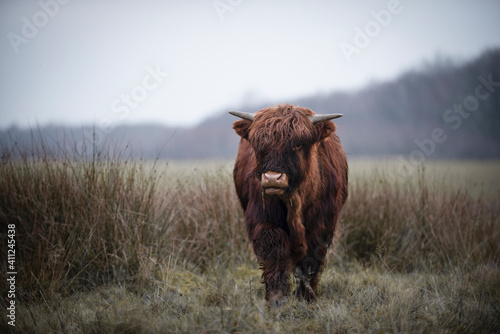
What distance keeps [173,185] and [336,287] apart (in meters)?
3.34

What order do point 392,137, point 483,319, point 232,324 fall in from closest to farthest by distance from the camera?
1. point 232,324
2. point 483,319
3. point 392,137

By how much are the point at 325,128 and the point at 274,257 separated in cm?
150

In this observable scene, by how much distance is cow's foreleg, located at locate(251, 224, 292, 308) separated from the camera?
3.97 metres

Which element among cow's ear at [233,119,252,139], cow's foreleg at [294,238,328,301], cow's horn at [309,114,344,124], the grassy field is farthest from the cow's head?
the grassy field

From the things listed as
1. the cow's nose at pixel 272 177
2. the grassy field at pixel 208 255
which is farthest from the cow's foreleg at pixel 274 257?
the cow's nose at pixel 272 177

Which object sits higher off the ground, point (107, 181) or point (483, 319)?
point (107, 181)

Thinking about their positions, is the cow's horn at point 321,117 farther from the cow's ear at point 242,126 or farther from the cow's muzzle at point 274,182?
the cow's muzzle at point 274,182

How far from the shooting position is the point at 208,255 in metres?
6.11

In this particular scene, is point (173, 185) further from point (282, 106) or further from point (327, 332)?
point (327, 332)

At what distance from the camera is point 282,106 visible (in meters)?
4.15

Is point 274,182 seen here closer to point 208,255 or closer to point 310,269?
point 310,269

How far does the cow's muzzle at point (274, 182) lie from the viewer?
3.48 metres

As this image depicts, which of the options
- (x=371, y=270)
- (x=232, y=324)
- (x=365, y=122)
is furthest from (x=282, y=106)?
(x=365, y=122)

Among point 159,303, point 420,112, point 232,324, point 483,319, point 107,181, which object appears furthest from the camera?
point 420,112
